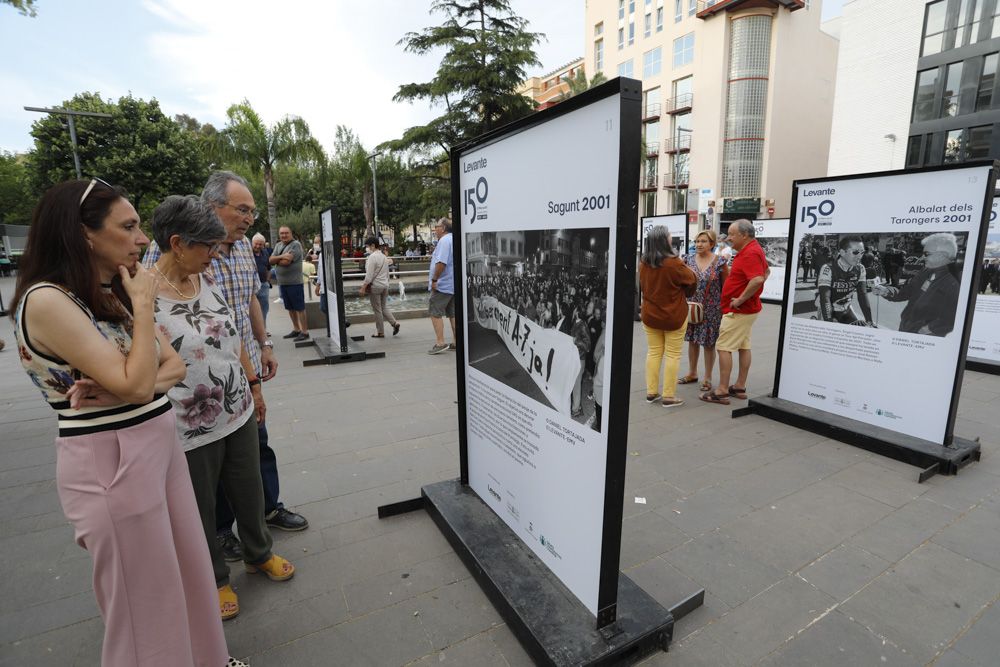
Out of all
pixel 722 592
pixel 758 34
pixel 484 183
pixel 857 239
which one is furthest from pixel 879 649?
pixel 758 34

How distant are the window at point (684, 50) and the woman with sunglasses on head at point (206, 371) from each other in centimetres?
4295

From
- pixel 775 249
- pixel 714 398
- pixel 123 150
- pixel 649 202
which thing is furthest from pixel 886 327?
pixel 649 202

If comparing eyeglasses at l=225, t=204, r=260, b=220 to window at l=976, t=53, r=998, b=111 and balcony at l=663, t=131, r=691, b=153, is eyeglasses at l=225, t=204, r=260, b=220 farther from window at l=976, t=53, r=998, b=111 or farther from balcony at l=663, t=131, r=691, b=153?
balcony at l=663, t=131, r=691, b=153

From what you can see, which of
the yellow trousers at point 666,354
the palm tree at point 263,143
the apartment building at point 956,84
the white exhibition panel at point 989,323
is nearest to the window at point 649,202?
the apartment building at point 956,84

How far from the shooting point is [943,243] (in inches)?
140

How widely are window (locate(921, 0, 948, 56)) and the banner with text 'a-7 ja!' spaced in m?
30.9

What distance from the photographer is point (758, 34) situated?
34.5m

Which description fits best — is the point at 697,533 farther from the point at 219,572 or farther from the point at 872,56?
the point at 872,56

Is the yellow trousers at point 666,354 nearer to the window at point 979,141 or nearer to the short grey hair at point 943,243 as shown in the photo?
the short grey hair at point 943,243

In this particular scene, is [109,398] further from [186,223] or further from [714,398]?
[714,398]

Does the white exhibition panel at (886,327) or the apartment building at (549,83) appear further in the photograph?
the apartment building at (549,83)

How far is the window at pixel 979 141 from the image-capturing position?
69.5 ft

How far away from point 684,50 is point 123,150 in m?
36.4

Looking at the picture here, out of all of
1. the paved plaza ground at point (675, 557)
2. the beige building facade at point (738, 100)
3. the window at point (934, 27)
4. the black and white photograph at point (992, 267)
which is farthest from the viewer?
the beige building facade at point (738, 100)
